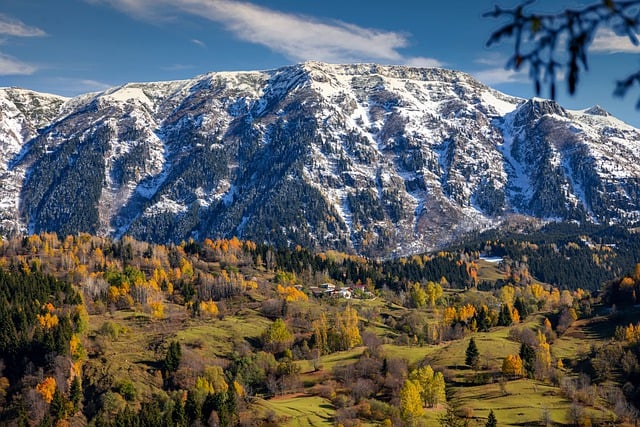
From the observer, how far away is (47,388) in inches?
6161

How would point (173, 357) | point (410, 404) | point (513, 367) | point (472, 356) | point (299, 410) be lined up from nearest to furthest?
point (410, 404) < point (299, 410) < point (513, 367) < point (173, 357) < point (472, 356)

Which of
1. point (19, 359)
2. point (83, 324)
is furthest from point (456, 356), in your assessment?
point (19, 359)

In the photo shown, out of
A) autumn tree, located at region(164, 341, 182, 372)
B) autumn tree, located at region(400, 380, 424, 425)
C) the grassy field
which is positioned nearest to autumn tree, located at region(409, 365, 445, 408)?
the grassy field

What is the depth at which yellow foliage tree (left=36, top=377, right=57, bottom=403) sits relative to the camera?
153 metres

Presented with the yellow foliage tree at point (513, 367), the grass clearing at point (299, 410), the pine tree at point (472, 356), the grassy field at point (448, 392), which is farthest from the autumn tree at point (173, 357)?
the yellow foliage tree at point (513, 367)

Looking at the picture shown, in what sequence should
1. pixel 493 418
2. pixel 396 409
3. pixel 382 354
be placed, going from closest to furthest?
pixel 493 418 → pixel 396 409 → pixel 382 354

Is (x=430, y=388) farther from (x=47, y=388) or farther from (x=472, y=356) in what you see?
(x=47, y=388)

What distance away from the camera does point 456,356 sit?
647 ft

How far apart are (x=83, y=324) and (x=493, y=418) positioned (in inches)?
5501

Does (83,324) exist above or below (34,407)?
above

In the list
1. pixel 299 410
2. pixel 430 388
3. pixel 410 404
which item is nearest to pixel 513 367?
pixel 430 388

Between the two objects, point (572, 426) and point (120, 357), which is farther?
point (120, 357)

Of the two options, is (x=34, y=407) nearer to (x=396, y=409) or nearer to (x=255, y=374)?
(x=255, y=374)

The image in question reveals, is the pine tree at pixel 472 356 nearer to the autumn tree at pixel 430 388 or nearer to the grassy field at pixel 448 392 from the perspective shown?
the grassy field at pixel 448 392
